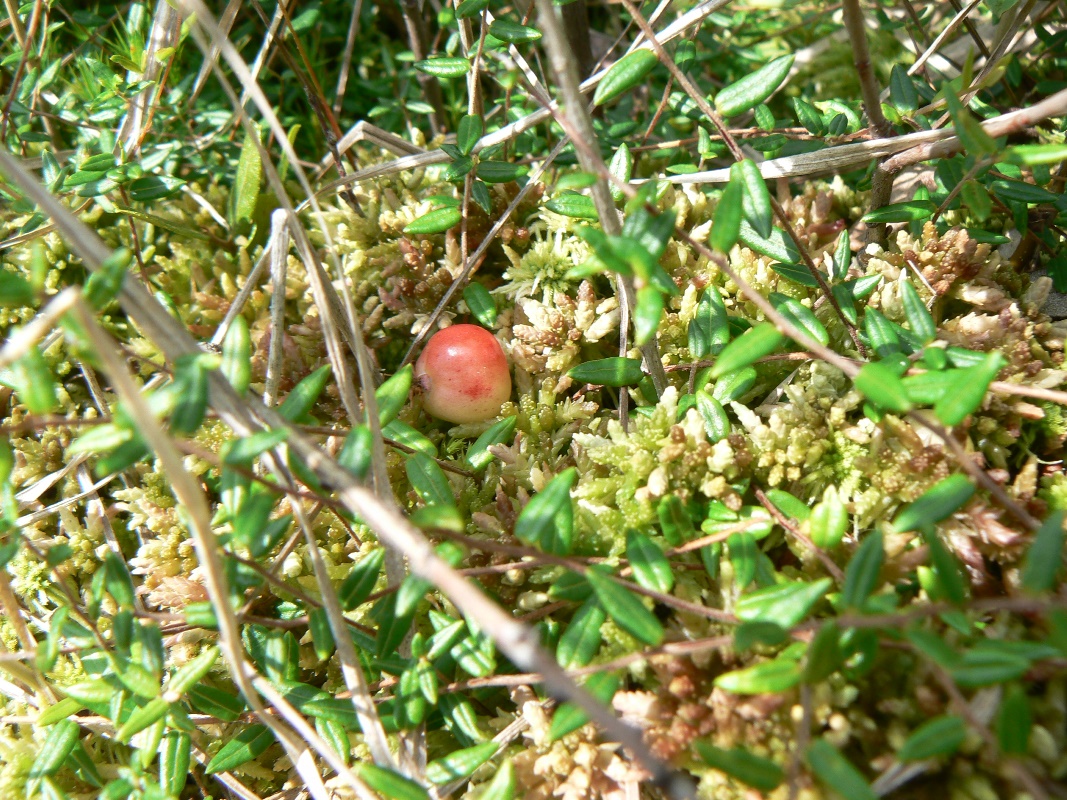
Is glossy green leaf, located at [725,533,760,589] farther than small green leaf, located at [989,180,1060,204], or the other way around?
small green leaf, located at [989,180,1060,204]

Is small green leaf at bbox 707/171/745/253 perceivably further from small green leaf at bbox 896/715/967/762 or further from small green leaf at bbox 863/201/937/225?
small green leaf at bbox 896/715/967/762

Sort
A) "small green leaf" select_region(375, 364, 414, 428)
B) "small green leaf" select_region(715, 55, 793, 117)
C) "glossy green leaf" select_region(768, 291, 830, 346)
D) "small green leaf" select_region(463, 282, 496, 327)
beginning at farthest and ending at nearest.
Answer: "small green leaf" select_region(463, 282, 496, 327) → "small green leaf" select_region(715, 55, 793, 117) → "glossy green leaf" select_region(768, 291, 830, 346) → "small green leaf" select_region(375, 364, 414, 428)

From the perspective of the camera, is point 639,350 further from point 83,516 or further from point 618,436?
point 83,516

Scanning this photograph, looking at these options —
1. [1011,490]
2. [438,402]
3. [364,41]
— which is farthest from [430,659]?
[364,41]

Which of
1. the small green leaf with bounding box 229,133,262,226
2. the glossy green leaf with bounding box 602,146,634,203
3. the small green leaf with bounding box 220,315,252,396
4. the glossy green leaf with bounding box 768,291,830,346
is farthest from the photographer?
the small green leaf with bounding box 229,133,262,226

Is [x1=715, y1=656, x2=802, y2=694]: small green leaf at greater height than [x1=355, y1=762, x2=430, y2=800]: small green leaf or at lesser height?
greater

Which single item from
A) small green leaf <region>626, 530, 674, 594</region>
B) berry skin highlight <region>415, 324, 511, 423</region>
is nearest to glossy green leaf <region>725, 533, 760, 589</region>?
small green leaf <region>626, 530, 674, 594</region>

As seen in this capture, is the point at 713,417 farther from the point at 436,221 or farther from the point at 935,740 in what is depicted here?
the point at 436,221
